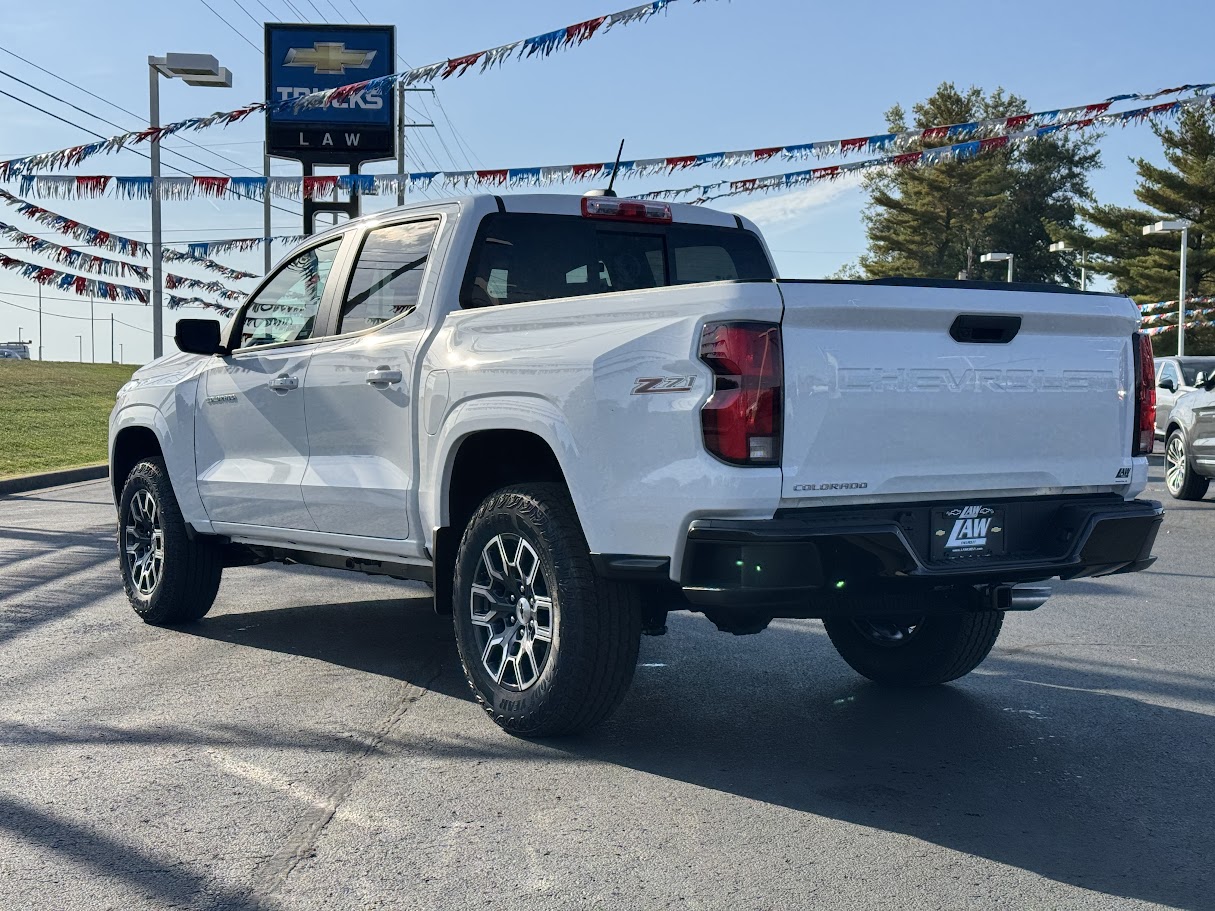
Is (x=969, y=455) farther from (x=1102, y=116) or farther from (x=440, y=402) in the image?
(x=1102, y=116)

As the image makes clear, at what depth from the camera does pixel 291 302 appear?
22.2 feet

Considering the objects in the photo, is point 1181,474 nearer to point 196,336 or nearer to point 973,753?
point 973,753

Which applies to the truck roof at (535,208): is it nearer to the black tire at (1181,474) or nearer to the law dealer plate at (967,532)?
the law dealer plate at (967,532)

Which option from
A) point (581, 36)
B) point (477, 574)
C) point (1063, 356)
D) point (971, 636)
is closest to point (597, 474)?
point (477, 574)

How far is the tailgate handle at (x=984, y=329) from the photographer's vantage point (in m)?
4.58

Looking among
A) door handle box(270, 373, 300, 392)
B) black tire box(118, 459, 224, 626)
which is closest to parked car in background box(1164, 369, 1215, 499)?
black tire box(118, 459, 224, 626)

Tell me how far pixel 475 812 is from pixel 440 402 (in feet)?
5.71

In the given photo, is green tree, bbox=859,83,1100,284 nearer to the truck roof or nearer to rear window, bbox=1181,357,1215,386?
rear window, bbox=1181,357,1215,386

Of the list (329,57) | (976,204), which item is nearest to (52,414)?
(329,57)

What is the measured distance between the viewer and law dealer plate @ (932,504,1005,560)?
4.55m

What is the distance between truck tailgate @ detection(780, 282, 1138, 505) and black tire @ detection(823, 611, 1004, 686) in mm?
1023

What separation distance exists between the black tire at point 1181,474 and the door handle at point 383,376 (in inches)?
471

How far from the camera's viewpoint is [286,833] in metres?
4.01

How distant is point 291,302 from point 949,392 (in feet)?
11.4
